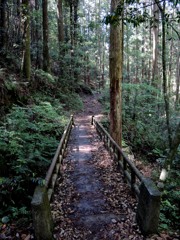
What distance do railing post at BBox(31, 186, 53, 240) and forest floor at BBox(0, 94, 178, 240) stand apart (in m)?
0.32

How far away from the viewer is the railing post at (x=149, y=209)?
385 centimetres

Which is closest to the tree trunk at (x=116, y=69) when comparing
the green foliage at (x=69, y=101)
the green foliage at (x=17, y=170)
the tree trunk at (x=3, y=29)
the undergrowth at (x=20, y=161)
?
the undergrowth at (x=20, y=161)

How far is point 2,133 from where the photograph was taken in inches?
253

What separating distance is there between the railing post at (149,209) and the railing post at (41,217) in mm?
1751

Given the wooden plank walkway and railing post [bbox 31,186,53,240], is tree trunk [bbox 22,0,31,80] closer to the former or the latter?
the wooden plank walkway

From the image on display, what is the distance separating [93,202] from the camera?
210 inches

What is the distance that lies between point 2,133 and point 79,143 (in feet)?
17.4

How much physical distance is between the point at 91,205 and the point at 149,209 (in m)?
1.75

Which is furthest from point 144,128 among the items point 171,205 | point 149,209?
point 149,209

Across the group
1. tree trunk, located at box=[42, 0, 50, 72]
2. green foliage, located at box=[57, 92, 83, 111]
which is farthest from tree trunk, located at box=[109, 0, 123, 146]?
green foliage, located at box=[57, 92, 83, 111]

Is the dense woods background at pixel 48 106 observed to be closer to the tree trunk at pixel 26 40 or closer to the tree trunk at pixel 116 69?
the tree trunk at pixel 26 40

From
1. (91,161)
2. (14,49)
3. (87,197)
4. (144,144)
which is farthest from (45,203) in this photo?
(14,49)

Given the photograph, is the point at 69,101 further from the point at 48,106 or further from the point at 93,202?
the point at 93,202

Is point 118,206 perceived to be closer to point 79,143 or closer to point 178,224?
point 178,224
